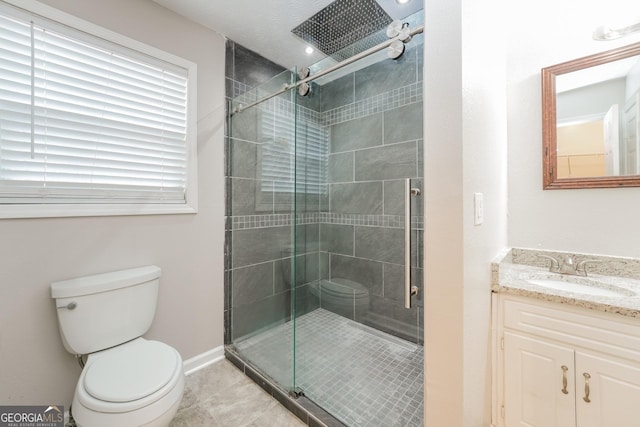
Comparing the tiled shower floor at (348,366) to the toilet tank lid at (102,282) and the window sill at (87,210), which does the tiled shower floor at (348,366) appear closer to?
the toilet tank lid at (102,282)

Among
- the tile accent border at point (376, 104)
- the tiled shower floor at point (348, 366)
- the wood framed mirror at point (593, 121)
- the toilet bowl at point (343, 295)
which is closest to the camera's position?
the wood framed mirror at point (593, 121)

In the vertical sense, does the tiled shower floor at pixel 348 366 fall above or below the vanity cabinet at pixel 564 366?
below

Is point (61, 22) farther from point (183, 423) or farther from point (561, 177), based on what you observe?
point (561, 177)

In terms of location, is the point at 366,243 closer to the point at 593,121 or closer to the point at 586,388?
the point at 586,388

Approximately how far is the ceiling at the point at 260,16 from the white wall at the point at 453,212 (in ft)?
3.13

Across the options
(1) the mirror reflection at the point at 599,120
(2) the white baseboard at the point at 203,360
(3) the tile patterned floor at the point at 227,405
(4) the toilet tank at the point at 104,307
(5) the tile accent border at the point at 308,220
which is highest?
Answer: (1) the mirror reflection at the point at 599,120

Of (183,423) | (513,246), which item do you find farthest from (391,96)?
(183,423)

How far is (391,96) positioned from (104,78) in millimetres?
1918

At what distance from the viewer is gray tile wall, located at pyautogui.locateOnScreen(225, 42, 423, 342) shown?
1942 mm

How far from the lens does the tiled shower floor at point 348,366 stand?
1.43m

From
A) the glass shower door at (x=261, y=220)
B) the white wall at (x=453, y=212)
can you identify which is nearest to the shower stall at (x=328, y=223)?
the glass shower door at (x=261, y=220)

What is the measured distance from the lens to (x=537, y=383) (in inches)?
45.4

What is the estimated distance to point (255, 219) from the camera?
2092 millimetres

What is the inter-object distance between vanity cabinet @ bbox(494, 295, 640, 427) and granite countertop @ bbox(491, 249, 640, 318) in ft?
0.13
